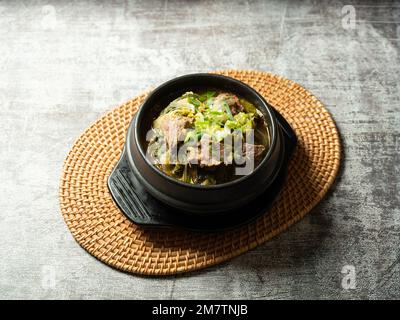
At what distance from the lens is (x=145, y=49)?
2414 mm

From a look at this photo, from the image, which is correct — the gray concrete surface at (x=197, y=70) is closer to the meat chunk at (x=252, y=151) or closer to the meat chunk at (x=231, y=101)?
the meat chunk at (x=252, y=151)

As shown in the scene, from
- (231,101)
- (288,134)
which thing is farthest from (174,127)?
(288,134)

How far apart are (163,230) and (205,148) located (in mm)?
372

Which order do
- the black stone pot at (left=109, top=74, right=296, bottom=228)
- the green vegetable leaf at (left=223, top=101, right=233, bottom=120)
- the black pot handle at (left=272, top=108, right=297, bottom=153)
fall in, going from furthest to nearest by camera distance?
the black pot handle at (left=272, top=108, right=297, bottom=153) → the green vegetable leaf at (left=223, top=101, right=233, bottom=120) → the black stone pot at (left=109, top=74, right=296, bottom=228)

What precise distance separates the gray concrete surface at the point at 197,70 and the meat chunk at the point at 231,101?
52cm

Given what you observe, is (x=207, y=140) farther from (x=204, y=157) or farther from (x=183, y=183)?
Answer: (x=183, y=183)

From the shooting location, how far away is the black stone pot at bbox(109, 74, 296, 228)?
Result: 1574 millimetres

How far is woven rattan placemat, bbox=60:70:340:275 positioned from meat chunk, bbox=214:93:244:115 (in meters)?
0.37

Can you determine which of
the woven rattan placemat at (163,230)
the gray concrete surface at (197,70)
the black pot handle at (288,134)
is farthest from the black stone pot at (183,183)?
the gray concrete surface at (197,70)

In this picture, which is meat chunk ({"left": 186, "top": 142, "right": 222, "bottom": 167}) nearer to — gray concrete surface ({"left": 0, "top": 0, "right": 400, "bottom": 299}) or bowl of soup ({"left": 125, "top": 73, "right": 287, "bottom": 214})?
bowl of soup ({"left": 125, "top": 73, "right": 287, "bottom": 214})

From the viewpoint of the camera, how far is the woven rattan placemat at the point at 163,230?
1737 millimetres

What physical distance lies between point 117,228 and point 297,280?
69 cm

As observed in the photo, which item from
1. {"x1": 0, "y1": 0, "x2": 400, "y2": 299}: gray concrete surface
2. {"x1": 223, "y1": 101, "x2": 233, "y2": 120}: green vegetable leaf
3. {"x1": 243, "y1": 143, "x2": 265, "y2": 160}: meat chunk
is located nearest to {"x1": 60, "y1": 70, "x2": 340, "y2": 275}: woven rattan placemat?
{"x1": 0, "y1": 0, "x2": 400, "y2": 299}: gray concrete surface

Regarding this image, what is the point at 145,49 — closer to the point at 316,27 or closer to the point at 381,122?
the point at 316,27
